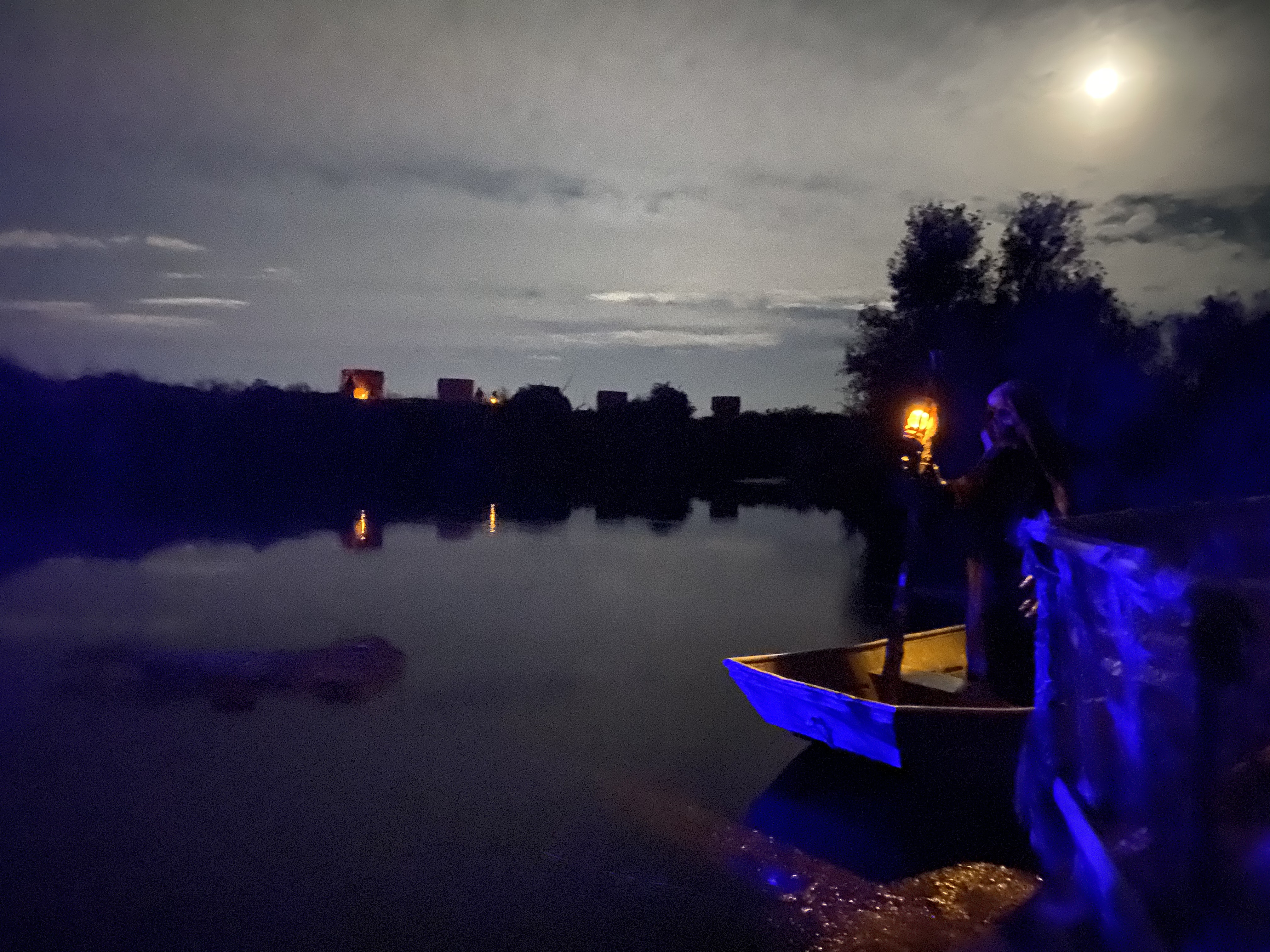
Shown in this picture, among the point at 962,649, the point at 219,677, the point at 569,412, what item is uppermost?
the point at 569,412

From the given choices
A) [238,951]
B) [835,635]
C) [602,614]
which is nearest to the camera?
[238,951]

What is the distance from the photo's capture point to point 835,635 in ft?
43.1

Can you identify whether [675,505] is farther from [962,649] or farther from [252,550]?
[962,649]

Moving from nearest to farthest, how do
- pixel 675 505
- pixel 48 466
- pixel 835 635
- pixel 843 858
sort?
pixel 843 858 < pixel 835 635 < pixel 675 505 < pixel 48 466

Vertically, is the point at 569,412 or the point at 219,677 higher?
the point at 569,412

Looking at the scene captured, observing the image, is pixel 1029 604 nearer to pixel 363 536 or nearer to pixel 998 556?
pixel 998 556

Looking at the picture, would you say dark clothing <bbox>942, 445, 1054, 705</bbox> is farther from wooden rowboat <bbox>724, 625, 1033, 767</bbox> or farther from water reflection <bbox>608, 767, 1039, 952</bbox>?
water reflection <bbox>608, 767, 1039, 952</bbox>

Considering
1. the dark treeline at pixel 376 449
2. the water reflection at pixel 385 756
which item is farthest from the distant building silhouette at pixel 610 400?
the water reflection at pixel 385 756

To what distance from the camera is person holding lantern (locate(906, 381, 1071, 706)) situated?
698 centimetres

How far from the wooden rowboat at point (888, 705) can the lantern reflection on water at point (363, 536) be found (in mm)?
14897

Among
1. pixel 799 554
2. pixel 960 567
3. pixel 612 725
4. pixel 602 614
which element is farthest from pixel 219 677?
pixel 960 567

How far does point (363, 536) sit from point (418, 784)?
17093 mm

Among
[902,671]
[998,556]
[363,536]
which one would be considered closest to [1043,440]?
[998,556]

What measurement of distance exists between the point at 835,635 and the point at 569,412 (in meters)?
44.9
